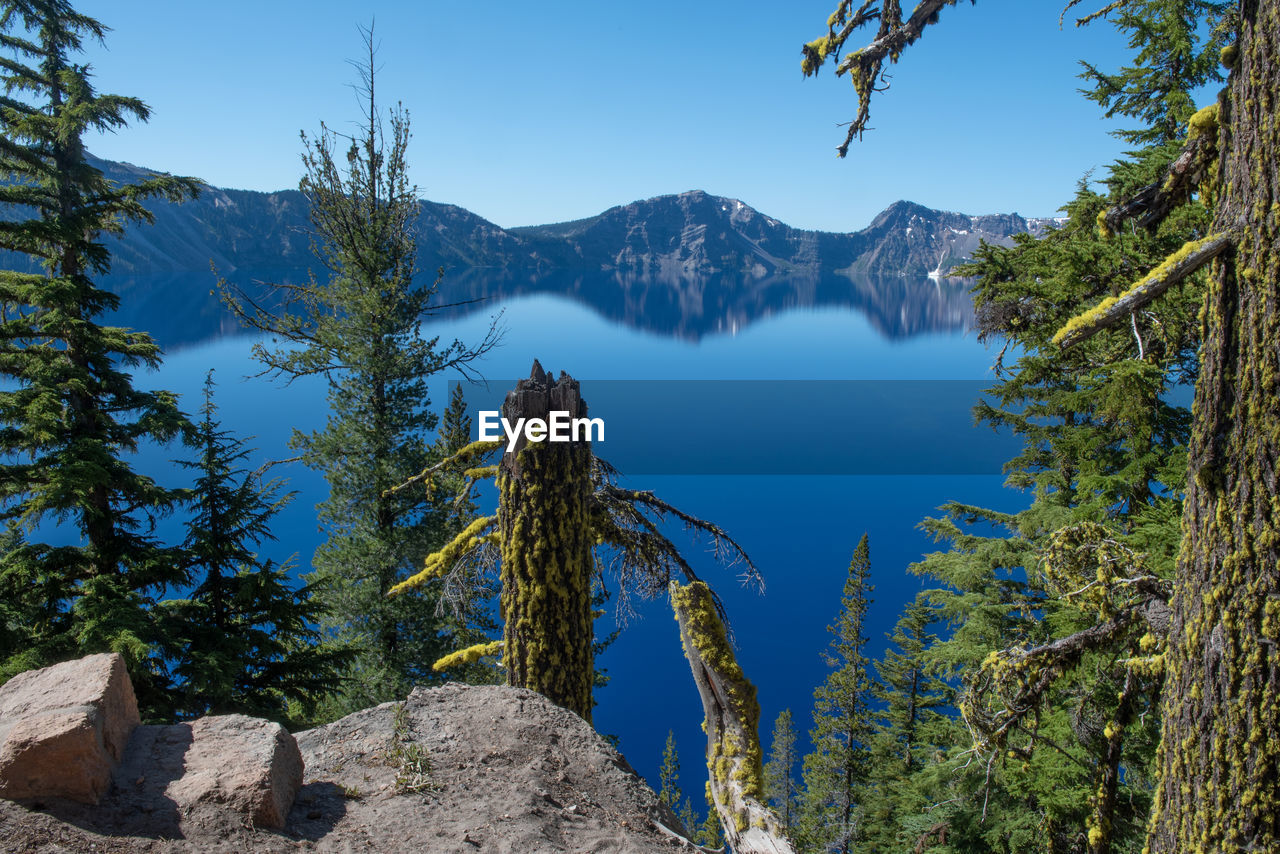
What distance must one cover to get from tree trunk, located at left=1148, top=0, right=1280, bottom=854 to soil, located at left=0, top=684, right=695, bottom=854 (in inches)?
130

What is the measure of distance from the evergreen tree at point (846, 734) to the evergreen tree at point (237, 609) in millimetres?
20680

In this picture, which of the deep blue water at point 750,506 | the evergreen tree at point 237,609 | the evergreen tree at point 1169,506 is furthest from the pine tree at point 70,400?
the evergreen tree at point 1169,506

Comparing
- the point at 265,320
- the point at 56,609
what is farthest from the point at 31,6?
the point at 56,609

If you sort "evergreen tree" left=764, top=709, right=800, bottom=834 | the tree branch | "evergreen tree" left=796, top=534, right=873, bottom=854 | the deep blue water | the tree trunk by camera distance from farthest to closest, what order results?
the deep blue water → "evergreen tree" left=764, top=709, right=800, bottom=834 → "evergreen tree" left=796, top=534, right=873, bottom=854 → the tree trunk → the tree branch

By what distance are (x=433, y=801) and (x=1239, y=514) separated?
17.7 feet

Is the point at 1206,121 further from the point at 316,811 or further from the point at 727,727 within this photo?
the point at 316,811

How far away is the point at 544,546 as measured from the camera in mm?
7391

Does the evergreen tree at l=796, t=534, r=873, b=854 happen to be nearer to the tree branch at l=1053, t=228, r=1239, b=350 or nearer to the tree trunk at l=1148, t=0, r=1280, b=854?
the tree trunk at l=1148, t=0, r=1280, b=854

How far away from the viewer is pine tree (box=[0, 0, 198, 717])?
33.7ft

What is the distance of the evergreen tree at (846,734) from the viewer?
2852 cm

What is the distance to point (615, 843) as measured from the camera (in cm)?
473

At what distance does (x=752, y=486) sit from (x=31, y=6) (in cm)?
6732

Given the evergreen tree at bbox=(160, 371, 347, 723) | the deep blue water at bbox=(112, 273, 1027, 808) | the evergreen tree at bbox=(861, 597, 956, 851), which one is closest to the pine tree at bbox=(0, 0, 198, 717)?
the evergreen tree at bbox=(160, 371, 347, 723)

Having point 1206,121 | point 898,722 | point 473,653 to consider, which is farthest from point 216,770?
point 898,722
